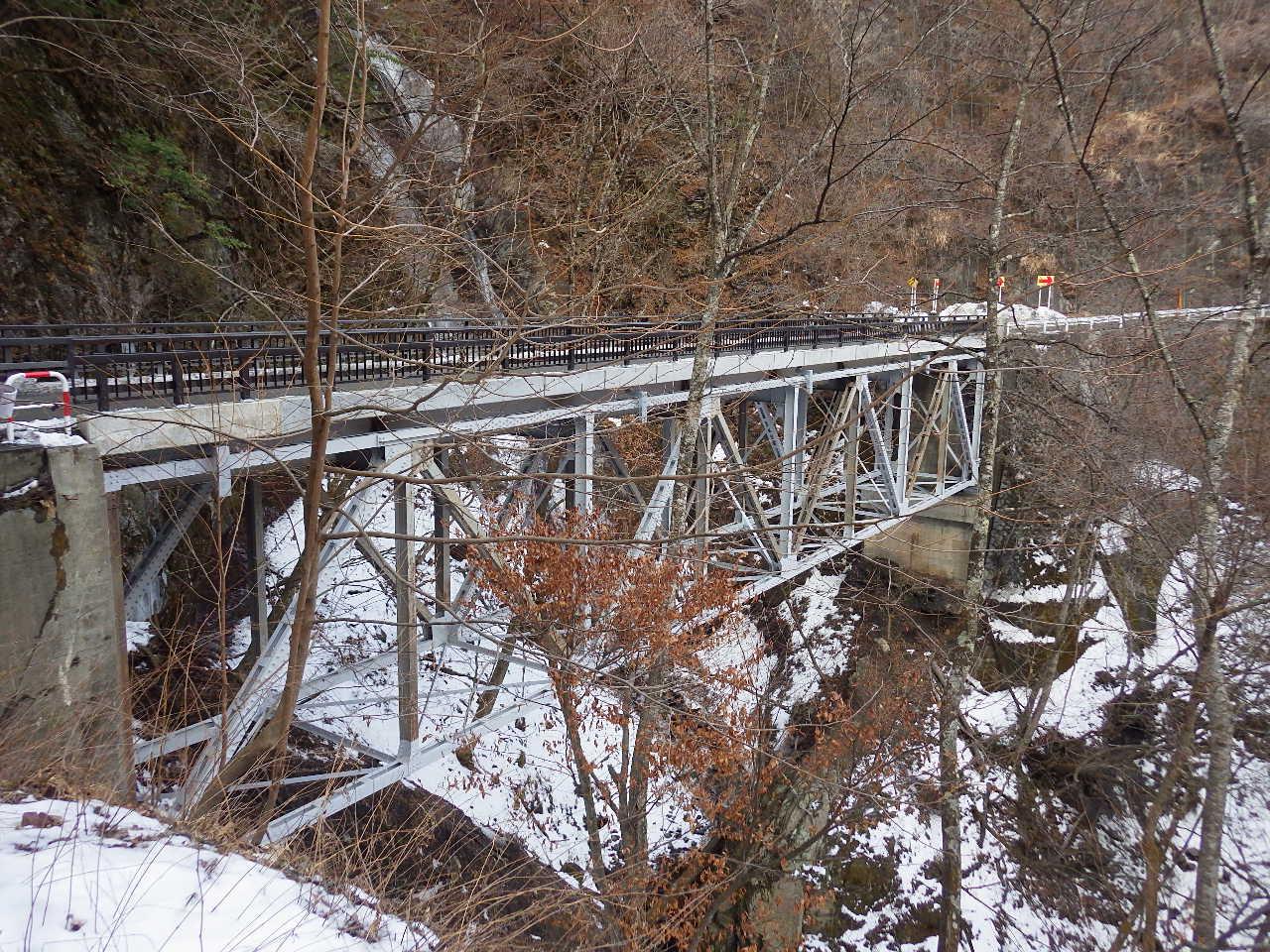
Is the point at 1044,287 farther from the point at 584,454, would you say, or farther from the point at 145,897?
the point at 145,897

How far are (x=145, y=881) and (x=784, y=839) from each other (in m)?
10.0

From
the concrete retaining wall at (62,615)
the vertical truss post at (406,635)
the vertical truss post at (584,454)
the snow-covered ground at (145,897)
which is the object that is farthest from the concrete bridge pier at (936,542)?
the snow-covered ground at (145,897)

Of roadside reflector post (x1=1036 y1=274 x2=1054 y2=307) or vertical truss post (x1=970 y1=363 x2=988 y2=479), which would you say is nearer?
roadside reflector post (x1=1036 y1=274 x2=1054 y2=307)

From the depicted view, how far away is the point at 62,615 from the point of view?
536 cm

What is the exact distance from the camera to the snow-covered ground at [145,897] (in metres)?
3.14

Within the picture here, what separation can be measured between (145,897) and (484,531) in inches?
287

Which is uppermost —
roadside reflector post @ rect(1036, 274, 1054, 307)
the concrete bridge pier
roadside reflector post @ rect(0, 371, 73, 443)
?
roadside reflector post @ rect(1036, 274, 1054, 307)

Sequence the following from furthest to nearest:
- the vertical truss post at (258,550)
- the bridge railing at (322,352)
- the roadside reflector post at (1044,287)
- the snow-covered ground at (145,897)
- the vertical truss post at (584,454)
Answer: the vertical truss post at (584,454), the vertical truss post at (258,550), the roadside reflector post at (1044,287), the bridge railing at (322,352), the snow-covered ground at (145,897)

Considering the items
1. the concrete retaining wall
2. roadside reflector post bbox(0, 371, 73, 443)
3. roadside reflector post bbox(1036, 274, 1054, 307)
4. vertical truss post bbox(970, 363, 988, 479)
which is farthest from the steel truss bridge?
vertical truss post bbox(970, 363, 988, 479)

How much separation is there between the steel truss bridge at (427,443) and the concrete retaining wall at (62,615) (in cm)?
44

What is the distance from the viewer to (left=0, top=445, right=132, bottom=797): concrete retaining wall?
5.07 m

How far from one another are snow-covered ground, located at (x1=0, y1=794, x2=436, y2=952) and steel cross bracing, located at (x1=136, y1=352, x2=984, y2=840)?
32.7 inches

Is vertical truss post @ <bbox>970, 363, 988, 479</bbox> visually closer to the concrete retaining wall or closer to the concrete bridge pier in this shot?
the concrete bridge pier

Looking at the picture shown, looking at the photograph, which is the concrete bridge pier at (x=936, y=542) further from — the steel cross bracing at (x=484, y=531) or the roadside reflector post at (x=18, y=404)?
the roadside reflector post at (x=18, y=404)
